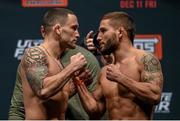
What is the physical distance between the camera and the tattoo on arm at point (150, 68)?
3.39 metres

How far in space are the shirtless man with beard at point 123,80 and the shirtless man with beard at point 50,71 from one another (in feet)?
0.45

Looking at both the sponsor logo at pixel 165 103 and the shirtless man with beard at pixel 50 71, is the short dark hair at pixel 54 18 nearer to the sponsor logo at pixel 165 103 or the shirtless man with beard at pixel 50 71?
the shirtless man with beard at pixel 50 71

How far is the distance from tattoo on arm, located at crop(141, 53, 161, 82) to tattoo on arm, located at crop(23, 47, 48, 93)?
496 mm

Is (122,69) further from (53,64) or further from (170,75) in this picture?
(170,75)

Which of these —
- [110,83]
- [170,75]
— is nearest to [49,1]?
[170,75]

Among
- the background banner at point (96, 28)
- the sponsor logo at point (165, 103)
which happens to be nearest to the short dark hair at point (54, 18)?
the background banner at point (96, 28)

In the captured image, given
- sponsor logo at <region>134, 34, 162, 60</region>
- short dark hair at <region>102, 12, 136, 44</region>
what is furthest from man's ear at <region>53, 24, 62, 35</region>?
sponsor logo at <region>134, 34, 162, 60</region>

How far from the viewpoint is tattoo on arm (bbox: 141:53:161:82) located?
11.1 ft

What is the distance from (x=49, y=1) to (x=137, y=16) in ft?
1.98

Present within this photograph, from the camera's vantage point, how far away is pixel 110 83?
3.58 meters

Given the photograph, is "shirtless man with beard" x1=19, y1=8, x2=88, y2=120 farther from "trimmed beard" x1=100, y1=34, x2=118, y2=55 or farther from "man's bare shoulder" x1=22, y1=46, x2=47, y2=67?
"trimmed beard" x1=100, y1=34, x2=118, y2=55

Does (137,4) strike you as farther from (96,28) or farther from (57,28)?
(57,28)

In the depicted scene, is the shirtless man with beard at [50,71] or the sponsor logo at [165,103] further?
the sponsor logo at [165,103]

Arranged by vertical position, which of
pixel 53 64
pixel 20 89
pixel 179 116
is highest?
pixel 53 64
